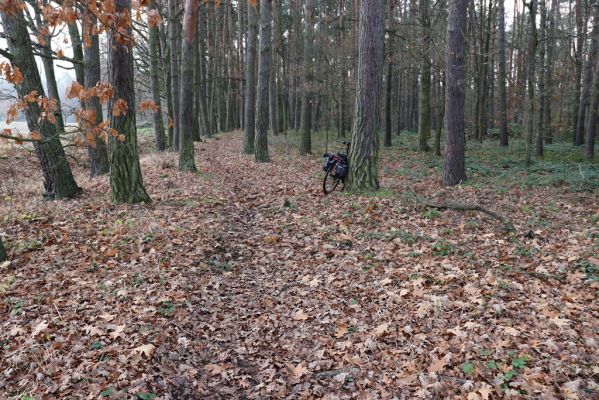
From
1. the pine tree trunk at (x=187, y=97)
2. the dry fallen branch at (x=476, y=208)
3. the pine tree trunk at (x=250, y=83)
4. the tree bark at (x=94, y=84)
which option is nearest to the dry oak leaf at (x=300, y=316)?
the dry fallen branch at (x=476, y=208)

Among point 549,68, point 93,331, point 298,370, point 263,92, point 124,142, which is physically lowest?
point 298,370

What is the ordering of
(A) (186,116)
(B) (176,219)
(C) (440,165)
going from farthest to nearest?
(C) (440,165) < (A) (186,116) < (B) (176,219)

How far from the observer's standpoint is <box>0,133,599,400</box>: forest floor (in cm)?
402

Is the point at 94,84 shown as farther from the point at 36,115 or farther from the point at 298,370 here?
the point at 298,370

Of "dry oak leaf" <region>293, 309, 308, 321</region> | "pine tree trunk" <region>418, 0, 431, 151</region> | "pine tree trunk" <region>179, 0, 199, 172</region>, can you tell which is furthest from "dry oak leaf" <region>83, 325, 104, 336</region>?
"pine tree trunk" <region>418, 0, 431, 151</region>

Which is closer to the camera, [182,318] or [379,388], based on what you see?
[379,388]

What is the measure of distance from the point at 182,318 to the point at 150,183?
Result: 753cm

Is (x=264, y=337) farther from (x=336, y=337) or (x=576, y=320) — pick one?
(x=576, y=320)

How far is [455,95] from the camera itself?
458 inches

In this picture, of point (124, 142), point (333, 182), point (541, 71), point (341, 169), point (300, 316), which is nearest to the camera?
point (300, 316)

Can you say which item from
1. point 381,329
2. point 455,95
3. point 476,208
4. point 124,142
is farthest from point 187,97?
point 381,329

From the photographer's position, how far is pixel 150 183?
11.8 m

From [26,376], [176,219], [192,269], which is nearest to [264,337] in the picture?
[192,269]

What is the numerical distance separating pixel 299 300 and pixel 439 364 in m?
2.23
